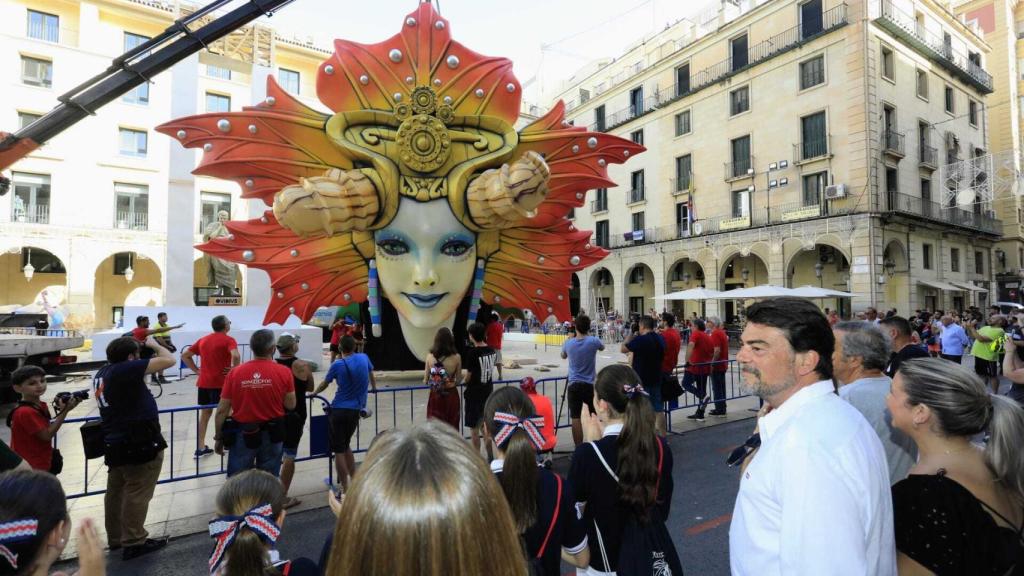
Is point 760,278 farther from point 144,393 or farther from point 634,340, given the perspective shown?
point 144,393

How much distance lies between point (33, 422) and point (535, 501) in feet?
12.4

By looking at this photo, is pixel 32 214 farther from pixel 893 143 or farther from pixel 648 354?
pixel 893 143

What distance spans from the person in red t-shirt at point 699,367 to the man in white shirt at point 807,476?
6590 mm

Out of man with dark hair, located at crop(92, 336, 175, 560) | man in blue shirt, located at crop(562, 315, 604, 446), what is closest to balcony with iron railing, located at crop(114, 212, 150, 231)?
man with dark hair, located at crop(92, 336, 175, 560)

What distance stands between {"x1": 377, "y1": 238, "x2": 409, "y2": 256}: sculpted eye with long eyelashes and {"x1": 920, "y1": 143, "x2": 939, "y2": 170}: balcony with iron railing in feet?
89.2

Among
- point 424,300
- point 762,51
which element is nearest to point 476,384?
point 424,300

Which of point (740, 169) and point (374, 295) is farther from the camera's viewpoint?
point (740, 169)

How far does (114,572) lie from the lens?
355 centimetres

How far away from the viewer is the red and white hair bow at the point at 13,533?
1439mm

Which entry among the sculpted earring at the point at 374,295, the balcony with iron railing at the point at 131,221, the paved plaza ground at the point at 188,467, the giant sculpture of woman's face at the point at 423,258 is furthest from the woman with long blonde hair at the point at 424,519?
the balcony with iron railing at the point at 131,221

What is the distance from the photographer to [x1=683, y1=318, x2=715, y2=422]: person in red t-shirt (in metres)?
8.08

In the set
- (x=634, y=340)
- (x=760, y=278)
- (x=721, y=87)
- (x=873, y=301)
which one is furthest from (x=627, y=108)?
(x=634, y=340)

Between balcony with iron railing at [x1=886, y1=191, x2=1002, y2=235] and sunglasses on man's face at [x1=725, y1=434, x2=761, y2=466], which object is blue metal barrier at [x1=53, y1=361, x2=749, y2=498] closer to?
sunglasses on man's face at [x1=725, y1=434, x2=761, y2=466]

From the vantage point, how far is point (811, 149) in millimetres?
23578
